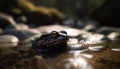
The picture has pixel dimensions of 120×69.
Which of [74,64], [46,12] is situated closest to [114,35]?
[46,12]

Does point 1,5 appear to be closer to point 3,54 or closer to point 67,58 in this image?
point 3,54

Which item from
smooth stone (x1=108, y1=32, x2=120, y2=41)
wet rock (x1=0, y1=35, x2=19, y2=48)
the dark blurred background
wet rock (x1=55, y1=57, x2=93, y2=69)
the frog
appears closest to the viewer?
wet rock (x1=55, y1=57, x2=93, y2=69)

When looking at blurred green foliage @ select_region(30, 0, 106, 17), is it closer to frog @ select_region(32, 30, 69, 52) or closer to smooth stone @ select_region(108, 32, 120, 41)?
smooth stone @ select_region(108, 32, 120, 41)

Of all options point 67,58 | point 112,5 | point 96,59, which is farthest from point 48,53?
point 112,5

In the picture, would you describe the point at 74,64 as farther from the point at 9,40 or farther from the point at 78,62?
the point at 9,40

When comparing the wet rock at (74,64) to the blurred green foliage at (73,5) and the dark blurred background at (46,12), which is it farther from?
the blurred green foliage at (73,5)

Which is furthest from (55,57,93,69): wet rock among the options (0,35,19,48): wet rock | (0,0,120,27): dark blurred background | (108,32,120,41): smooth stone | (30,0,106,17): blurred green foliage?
(30,0,106,17): blurred green foliage

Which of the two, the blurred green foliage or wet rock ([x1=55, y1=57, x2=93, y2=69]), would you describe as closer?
wet rock ([x1=55, y1=57, x2=93, y2=69])
